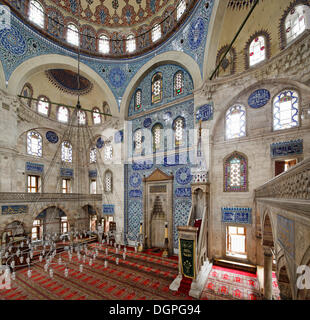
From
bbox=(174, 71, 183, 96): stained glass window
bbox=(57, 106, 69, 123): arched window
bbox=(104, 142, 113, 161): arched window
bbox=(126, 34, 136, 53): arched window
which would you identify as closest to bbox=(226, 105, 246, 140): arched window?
bbox=(174, 71, 183, 96): stained glass window

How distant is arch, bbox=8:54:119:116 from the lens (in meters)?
8.79

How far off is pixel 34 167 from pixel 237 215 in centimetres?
1082

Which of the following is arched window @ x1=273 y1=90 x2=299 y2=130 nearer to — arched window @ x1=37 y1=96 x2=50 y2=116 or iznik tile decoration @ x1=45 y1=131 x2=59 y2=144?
iznik tile decoration @ x1=45 y1=131 x2=59 y2=144

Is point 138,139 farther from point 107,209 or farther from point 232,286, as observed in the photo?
point 232,286

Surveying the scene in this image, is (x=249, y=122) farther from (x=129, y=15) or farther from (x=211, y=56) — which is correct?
(x=129, y=15)

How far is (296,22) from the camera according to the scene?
5.60m

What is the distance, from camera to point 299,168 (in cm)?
195

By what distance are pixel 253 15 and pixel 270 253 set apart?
25.8ft

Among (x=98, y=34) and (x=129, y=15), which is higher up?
(x=129, y=15)

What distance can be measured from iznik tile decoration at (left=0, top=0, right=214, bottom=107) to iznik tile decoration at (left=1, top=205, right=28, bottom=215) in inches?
236

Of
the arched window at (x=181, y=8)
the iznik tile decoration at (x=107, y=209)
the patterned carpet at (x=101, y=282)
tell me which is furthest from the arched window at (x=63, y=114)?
the arched window at (x=181, y=8)

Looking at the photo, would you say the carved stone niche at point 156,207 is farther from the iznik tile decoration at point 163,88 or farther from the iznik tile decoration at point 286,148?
the iznik tile decoration at point 286,148

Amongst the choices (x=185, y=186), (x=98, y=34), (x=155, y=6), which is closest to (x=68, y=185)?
(x=185, y=186)

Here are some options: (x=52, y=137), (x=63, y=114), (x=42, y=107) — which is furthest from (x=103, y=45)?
(x=52, y=137)
